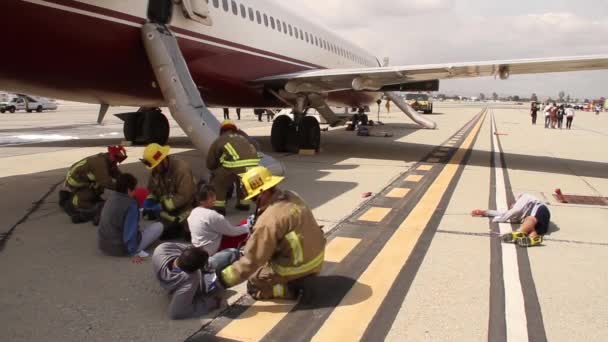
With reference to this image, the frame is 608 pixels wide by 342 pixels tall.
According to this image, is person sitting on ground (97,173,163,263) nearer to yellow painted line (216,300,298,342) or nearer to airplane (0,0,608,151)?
yellow painted line (216,300,298,342)

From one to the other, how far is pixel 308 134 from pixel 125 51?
23.7 ft

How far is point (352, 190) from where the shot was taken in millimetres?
9031

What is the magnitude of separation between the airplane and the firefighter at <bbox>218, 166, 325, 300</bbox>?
446 cm

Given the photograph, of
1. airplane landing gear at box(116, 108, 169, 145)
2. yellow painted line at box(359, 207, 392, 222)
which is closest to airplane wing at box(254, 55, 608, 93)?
airplane landing gear at box(116, 108, 169, 145)

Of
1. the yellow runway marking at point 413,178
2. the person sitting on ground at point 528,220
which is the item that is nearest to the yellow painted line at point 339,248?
the person sitting on ground at point 528,220

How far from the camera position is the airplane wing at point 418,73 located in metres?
11.1

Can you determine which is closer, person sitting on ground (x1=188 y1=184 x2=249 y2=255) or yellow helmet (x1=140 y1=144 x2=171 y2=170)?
person sitting on ground (x1=188 y1=184 x2=249 y2=255)

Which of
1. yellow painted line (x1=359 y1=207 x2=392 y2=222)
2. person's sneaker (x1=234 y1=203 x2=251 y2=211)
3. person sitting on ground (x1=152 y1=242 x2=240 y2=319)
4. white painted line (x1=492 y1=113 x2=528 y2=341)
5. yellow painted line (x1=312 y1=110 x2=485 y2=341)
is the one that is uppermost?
person sitting on ground (x1=152 y1=242 x2=240 y2=319)

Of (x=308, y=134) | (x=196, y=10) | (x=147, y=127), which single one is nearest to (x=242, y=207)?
(x=196, y=10)

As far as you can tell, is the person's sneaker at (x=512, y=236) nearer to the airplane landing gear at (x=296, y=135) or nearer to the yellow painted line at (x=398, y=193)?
the yellow painted line at (x=398, y=193)

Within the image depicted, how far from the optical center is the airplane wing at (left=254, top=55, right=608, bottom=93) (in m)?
11.1

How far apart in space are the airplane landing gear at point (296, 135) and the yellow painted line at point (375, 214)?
721 centimetres

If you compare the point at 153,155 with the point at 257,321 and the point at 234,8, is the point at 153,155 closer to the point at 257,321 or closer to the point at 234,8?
the point at 257,321

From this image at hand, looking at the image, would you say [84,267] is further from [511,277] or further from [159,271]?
[511,277]
